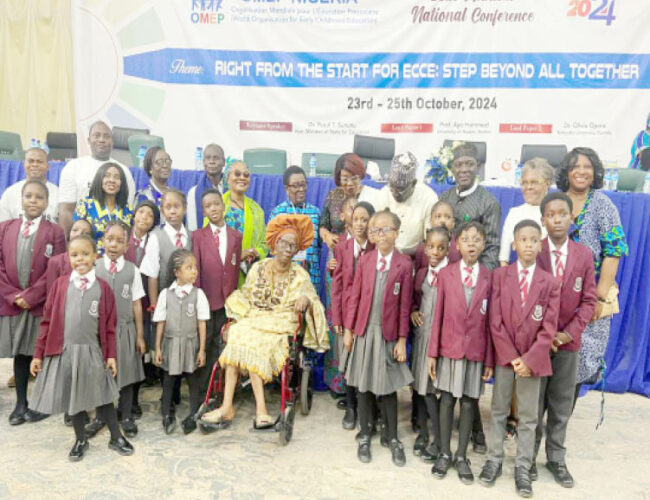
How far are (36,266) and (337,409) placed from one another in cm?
220

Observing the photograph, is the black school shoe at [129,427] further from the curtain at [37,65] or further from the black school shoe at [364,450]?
the curtain at [37,65]

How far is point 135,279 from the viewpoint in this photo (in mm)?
3166

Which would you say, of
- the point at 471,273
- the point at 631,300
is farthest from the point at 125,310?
the point at 631,300

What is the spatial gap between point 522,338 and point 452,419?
602mm

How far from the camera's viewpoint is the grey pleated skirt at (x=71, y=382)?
2.80 m

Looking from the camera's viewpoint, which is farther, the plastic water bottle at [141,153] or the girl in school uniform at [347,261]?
the plastic water bottle at [141,153]

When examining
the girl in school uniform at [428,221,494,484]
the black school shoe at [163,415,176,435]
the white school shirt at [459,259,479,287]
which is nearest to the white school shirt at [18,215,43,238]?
the black school shoe at [163,415,176,435]

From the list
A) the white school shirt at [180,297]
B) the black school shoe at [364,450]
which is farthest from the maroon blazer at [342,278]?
the white school shirt at [180,297]

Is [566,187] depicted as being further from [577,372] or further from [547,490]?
[547,490]

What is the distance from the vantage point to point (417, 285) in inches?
122

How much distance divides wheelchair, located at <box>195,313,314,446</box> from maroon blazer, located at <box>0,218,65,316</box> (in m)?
1.16

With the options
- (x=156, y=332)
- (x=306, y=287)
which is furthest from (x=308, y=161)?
(x=156, y=332)

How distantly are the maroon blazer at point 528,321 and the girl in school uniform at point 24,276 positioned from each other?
2.70 meters

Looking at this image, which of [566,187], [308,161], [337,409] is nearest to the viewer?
[566,187]
